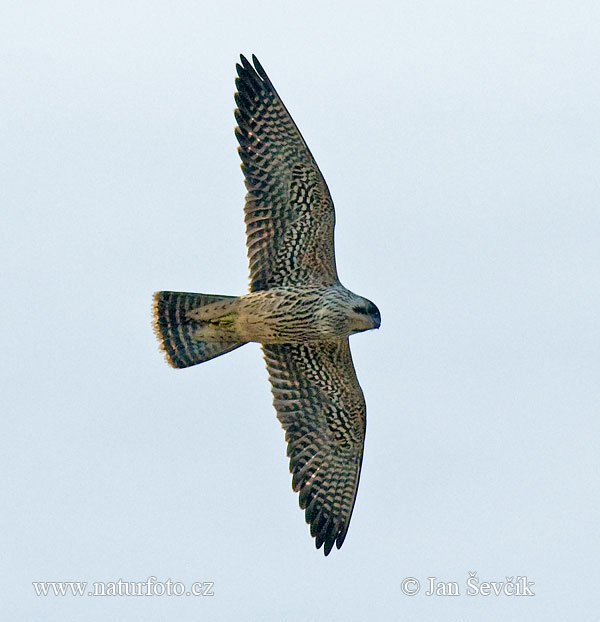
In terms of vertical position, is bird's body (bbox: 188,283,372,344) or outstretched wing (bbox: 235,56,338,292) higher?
outstretched wing (bbox: 235,56,338,292)

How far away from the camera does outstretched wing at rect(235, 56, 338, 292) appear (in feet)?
56.0

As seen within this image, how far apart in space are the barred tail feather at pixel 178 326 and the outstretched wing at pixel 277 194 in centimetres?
71

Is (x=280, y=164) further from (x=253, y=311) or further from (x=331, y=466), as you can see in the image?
(x=331, y=466)

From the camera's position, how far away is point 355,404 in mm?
17828

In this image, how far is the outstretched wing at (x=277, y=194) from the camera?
17.1 m

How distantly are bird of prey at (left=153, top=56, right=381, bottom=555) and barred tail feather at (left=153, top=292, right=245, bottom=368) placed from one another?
1 centimetres

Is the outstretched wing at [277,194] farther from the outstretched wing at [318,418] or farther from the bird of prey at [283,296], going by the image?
the outstretched wing at [318,418]

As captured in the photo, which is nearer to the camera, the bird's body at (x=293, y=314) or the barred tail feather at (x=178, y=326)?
the bird's body at (x=293, y=314)

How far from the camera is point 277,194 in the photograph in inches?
674

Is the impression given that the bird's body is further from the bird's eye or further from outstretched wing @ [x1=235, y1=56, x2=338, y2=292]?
outstretched wing @ [x1=235, y1=56, x2=338, y2=292]

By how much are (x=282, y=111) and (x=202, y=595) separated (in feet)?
16.4

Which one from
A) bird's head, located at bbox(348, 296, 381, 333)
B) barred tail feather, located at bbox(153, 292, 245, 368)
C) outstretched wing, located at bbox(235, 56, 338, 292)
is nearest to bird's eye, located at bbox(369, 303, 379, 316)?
bird's head, located at bbox(348, 296, 381, 333)

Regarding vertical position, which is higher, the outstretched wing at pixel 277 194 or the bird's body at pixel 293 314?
the outstretched wing at pixel 277 194

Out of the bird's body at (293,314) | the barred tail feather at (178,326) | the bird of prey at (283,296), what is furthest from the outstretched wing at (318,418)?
the barred tail feather at (178,326)
